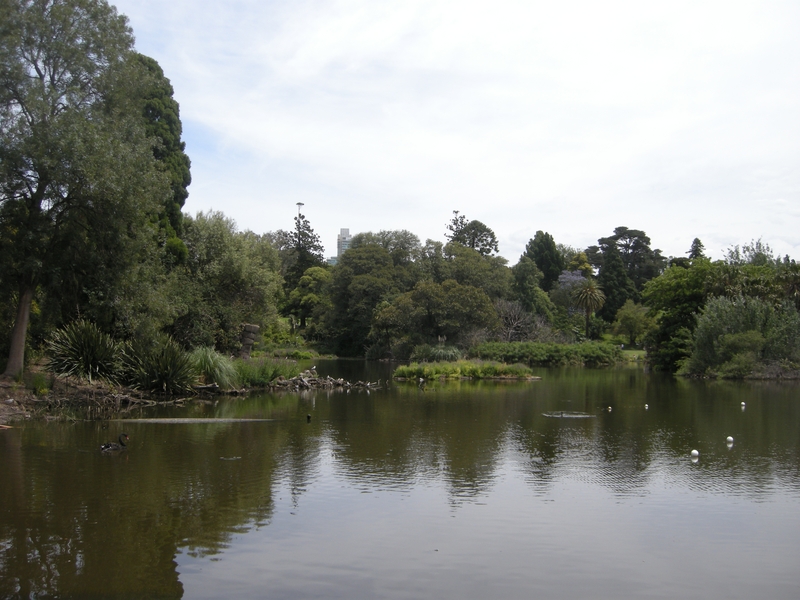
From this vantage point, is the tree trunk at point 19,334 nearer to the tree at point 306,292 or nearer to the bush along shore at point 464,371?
the bush along shore at point 464,371

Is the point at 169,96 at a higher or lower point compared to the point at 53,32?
higher

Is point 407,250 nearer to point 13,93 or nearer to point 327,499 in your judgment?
point 13,93

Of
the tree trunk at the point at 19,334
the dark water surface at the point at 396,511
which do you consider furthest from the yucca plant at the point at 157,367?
the dark water surface at the point at 396,511

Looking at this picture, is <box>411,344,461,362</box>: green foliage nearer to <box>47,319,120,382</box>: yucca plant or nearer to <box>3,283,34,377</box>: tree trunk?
<box>47,319,120,382</box>: yucca plant

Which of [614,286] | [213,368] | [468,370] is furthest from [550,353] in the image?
[213,368]

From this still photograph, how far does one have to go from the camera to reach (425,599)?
654cm

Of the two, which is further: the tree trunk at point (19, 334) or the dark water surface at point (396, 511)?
the tree trunk at point (19, 334)

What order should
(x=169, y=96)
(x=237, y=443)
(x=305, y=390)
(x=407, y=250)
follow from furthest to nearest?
(x=407, y=250) → (x=169, y=96) → (x=305, y=390) → (x=237, y=443)

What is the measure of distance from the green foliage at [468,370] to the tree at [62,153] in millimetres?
20297

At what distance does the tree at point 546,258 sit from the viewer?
3406 inches

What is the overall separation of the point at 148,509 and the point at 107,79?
15.6 m

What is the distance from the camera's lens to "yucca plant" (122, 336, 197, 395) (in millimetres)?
21656

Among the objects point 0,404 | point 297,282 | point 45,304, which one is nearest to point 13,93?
point 45,304

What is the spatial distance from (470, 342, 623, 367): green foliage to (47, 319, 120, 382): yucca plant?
101 ft
